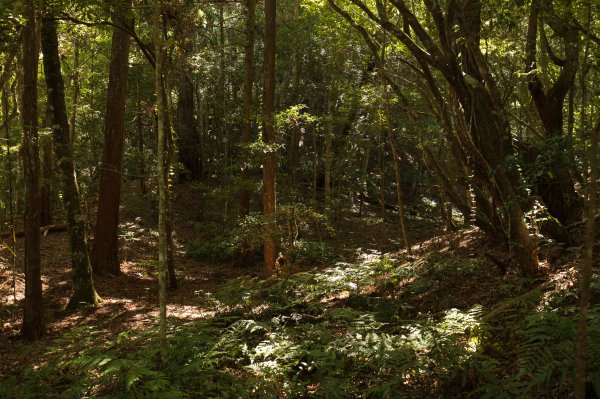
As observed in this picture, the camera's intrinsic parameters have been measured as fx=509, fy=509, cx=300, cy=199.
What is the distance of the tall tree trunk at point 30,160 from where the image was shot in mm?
8094

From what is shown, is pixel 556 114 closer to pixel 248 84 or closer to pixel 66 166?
pixel 248 84

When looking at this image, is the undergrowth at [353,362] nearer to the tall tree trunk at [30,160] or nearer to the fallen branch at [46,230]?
the tall tree trunk at [30,160]

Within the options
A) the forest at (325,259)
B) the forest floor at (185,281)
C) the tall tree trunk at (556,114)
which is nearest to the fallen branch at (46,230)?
the forest at (325,259)

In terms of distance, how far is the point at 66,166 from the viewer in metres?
10.2

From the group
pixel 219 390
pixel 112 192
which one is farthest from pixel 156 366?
pixel 112 192

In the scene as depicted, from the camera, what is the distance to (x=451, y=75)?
25.2ft

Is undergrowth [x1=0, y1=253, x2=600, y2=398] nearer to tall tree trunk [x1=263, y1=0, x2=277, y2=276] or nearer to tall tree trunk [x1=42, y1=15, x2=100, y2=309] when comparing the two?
tall tree trunk [x1=42, y1=15, x2=100, y2=309]

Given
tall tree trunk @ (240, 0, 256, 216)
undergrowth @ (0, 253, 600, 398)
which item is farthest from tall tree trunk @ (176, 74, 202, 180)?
undergrowth @ (0, 253, 600, 398)

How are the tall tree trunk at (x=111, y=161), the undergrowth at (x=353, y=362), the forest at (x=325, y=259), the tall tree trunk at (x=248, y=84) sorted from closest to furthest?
1. the undergrowth at (x=353, y=362)
2. the forest at (x=325, y=259)
3. the tall tree trunk at (x=111, y=161)
4. the tall tree trunk at (x=248, y=84)

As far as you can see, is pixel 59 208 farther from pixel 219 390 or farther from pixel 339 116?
pixel 219 390

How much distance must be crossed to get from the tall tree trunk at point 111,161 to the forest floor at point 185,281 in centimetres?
73

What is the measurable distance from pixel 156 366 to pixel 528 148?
7.01 metres

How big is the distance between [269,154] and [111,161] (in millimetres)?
4220

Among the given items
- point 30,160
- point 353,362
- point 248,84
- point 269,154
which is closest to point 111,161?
point 269,154
